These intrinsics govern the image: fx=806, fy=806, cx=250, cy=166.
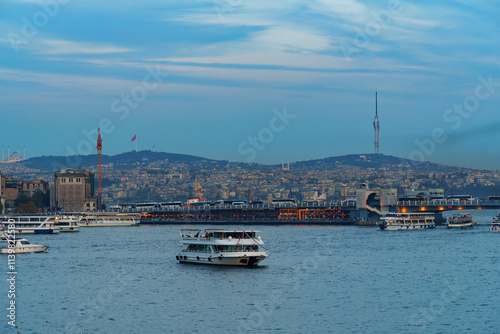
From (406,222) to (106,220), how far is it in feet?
181

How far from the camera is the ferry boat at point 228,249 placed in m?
48.6

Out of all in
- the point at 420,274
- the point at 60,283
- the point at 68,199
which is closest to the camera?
the point at 60,283

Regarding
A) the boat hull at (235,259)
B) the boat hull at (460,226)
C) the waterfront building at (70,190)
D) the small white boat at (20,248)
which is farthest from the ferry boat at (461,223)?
the waterfront building at (70,190)

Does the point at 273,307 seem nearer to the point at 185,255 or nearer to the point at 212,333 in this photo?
the point at 212,333

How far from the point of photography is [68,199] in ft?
616

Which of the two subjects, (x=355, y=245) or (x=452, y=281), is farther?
(x=355, y=245)

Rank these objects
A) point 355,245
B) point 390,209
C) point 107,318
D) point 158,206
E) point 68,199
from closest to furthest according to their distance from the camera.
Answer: point 107,318, point 355,245, point 390,209, point 158,206, point 68,199

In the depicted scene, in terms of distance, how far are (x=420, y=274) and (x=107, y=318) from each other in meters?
21.1

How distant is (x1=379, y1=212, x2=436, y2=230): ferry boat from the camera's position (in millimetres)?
103375

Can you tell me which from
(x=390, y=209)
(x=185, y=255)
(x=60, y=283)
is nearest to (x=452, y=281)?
(x=185, y=255)

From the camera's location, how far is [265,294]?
127ft

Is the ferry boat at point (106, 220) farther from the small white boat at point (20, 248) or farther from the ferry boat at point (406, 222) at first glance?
the small white boat at point (20, 248)

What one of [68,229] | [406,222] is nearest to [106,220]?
[68,229]

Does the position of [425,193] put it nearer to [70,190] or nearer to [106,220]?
[106,220]
